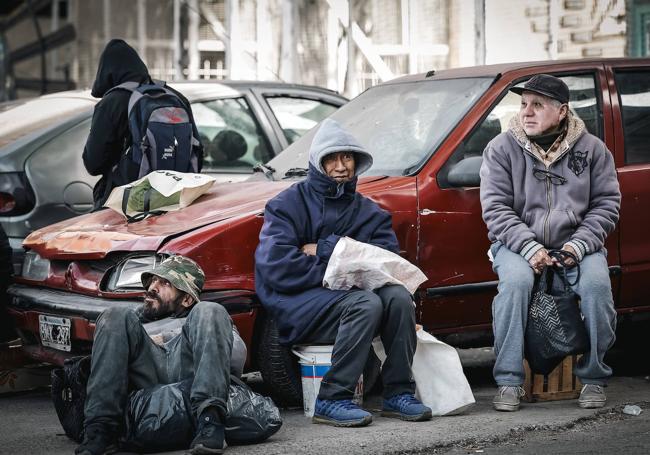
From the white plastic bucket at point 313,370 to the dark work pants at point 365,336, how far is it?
0.18 ft

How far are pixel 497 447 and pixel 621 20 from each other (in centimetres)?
703

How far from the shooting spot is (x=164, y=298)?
5844 millimetres

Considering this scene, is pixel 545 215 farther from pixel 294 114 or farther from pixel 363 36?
pixel 363 36

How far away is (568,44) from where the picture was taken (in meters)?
12.0

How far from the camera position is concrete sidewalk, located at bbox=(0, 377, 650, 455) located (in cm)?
553

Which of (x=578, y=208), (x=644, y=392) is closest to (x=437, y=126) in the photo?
(x=578, y=208)

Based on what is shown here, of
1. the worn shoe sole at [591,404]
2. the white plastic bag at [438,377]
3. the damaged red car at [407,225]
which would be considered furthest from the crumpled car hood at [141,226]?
the worn shoe sole at [591,404]

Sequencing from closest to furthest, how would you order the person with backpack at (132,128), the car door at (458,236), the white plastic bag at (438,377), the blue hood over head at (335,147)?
1. the white plastic bag at (438,377)
2. the blue hood over head at (335,147)
3. the car door at (458,236)
4. the person with backpack at (132,128)

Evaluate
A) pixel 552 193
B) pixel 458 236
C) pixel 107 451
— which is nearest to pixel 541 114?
pixel 552 193

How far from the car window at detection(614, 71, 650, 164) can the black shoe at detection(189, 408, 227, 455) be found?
10.4 ft

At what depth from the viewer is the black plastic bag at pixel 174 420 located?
213 inches

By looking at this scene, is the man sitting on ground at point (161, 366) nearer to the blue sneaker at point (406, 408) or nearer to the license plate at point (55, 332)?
the license plate at point (55, 332)

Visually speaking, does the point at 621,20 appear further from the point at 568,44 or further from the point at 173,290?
the point at 173,290

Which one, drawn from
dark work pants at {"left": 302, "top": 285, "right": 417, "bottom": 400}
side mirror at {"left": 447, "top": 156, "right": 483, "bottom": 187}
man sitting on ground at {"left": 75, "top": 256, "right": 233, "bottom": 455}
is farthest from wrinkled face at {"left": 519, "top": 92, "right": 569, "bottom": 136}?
man sitting on ground at {"left": 75, "top": 256, "right": 233, "bottom": 455}
